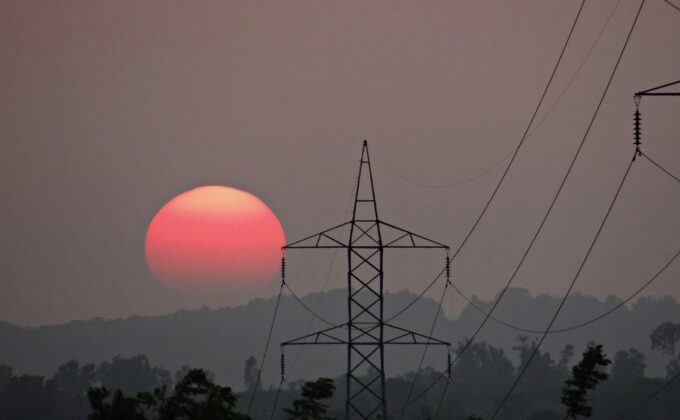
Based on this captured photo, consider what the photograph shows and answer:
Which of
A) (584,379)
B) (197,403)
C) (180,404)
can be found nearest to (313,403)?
(197,403)

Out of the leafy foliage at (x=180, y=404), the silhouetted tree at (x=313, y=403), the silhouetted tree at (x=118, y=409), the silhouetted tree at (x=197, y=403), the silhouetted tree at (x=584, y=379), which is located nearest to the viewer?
the silhouetted tree at (x=313, y=403)

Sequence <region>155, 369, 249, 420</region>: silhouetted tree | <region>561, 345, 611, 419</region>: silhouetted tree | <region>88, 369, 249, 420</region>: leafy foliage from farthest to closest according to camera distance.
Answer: <region>561, 345, 611, 419</region>: silhouetted tree
<region>88, 369, 249, 420</region>: leafy foliage
<region>155, 369, 249, 420</region>: silhouetted tree

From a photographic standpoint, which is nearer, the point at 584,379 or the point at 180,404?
the point at 180,404

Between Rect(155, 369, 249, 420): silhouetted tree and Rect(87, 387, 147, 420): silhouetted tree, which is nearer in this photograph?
Rect(155, 369, 249, 420): silhouetted tree

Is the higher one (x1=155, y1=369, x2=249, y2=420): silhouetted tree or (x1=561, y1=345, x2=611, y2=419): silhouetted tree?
(x1=561, y1=345, x2=611, y2=419): silhouetted tree

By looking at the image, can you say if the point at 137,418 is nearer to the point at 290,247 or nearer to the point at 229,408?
the point at 229,408

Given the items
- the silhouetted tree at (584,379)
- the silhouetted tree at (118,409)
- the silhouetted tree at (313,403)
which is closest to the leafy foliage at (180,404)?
the silhouetted tree at (118,409)

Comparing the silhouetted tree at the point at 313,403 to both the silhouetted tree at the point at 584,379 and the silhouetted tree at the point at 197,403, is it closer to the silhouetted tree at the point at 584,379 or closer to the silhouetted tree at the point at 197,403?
the silhouetted tree at the point at 197,403

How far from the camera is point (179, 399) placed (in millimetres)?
67188

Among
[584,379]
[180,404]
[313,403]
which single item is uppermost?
[584,379]

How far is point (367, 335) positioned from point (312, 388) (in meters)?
10.2

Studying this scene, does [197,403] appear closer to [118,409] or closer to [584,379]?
[118,409]

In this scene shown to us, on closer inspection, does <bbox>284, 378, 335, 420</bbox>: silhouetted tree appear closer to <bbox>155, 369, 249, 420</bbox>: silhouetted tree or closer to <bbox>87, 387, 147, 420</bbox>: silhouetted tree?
<bbox>155, 369, 249, 420</bbox>: silhouetted tree

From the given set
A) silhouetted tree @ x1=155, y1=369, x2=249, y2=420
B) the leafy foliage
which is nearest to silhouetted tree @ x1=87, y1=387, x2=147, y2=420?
the leafy foliage
